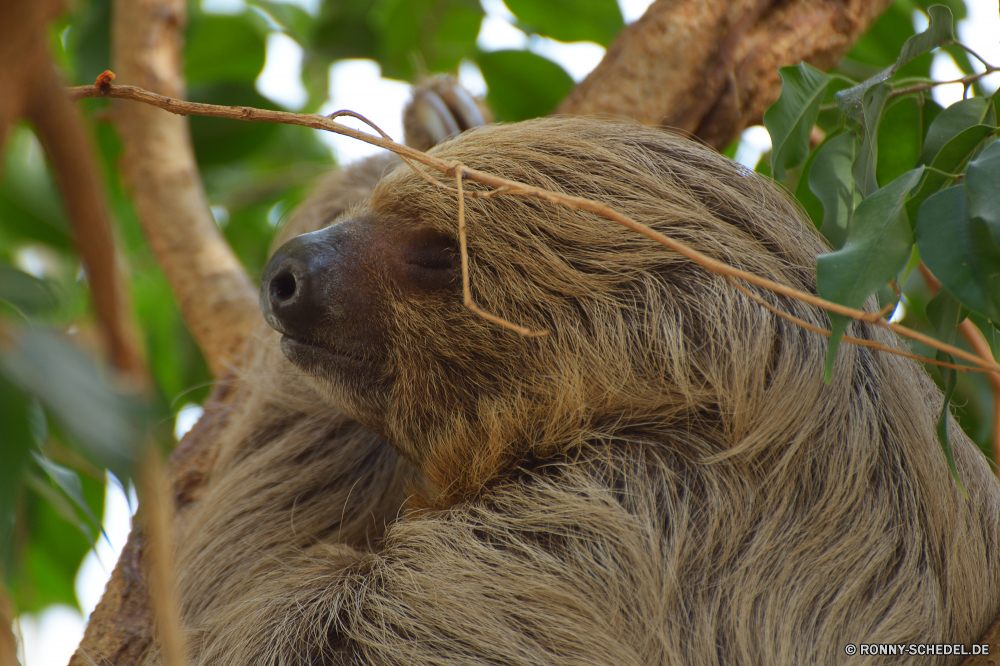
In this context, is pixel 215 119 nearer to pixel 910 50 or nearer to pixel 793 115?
pixel 793 115

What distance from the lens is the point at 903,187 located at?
0.90 m

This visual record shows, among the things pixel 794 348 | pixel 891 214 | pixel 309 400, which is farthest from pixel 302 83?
pixel 891 214

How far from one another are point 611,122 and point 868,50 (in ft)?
4.07

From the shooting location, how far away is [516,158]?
53.5 inches

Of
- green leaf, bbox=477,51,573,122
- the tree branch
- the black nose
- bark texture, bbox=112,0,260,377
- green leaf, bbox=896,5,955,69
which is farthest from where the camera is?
green leaf, bbox=477,51,573,122

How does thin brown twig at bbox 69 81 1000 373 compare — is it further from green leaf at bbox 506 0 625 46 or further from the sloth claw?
green leaf at bbox 506 0 625 46

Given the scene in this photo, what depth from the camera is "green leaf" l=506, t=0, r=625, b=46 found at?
222 cm

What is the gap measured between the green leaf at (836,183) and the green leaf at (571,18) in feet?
4.21

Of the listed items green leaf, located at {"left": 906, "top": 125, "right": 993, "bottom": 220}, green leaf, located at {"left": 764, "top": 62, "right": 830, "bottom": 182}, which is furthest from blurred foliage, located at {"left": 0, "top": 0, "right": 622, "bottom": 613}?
green leaf, located at {"left": 906, "top": 125, "right": 993, "bottom": 220}

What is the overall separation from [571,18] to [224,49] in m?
1.12

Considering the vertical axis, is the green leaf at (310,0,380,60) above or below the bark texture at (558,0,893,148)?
below

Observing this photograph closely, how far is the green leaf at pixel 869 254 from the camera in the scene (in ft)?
2.74

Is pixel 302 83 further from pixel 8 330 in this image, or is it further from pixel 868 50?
pixel 8 330

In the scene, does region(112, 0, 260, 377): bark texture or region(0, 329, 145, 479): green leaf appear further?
region(112, 0, 260, 377): bark texture
